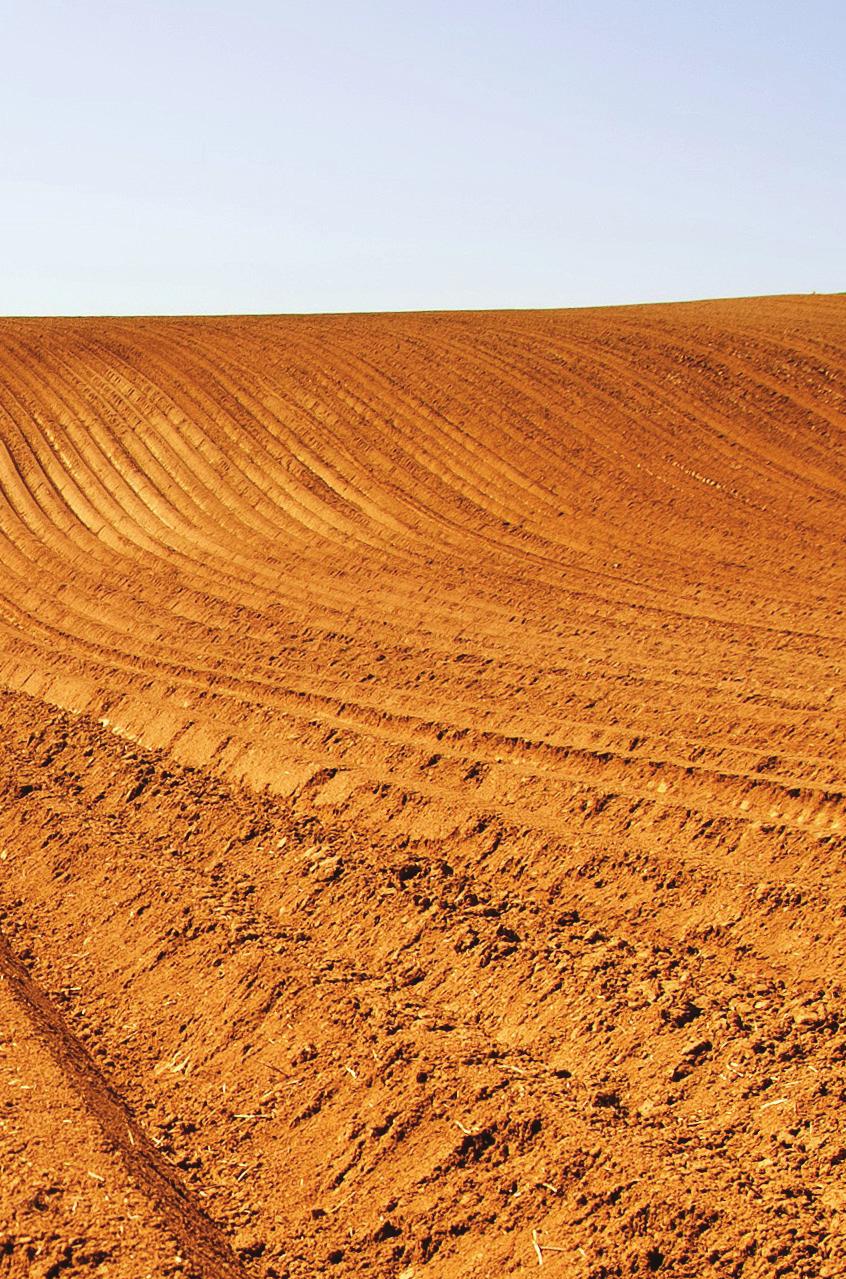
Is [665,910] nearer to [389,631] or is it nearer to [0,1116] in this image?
[0,1116]

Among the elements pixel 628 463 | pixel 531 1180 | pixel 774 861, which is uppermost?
pixel 628 463

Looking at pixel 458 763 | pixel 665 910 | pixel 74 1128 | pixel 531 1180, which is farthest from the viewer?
pixel 458 763

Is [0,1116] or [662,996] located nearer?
[0,1116]

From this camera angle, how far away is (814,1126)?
466 centimetres

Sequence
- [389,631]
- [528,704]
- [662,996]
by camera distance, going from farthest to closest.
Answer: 1. [389,631]
2. [528,704]
3. [662,996]

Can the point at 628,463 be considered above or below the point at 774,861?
above

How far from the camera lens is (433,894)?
668 cm

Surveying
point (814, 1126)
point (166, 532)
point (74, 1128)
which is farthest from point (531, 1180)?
point (166, 532)

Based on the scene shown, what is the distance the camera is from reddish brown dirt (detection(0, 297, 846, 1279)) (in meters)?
4.61

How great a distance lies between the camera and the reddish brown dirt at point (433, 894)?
15.1ft

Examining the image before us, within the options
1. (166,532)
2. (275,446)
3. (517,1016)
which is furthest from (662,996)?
(275,446)

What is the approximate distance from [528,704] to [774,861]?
9.74 ft

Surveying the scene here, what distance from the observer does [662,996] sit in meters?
5.54

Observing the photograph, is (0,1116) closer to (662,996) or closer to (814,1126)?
(662,996)
